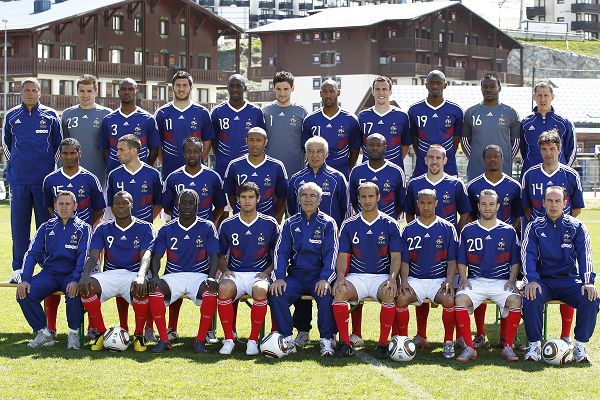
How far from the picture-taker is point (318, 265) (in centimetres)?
980

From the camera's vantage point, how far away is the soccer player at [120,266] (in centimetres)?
956

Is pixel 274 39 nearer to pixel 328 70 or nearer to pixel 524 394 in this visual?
pixel 328 70

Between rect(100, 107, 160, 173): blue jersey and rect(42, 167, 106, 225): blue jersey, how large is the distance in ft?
1.82

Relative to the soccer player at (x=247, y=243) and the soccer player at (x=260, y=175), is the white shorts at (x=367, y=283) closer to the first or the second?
the soccer player at (x=247, y=243)

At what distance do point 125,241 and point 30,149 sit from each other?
2003 mm

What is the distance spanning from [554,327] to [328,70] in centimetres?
6339

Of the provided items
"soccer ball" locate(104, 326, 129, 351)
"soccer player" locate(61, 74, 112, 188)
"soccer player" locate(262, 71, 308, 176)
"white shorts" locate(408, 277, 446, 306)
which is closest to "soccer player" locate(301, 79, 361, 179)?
"soccer player" locate(262, 71, 308, 176)

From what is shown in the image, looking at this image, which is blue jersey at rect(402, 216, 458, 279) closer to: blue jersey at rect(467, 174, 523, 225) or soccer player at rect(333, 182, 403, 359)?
soccer player at rect(333, 182, 403, 359)

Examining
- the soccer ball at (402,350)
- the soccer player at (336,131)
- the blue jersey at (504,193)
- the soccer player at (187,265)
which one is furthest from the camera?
the soccer player at (336,131)

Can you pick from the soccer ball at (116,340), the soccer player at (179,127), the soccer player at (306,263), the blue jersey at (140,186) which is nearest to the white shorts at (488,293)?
the soccer player at (306,263)

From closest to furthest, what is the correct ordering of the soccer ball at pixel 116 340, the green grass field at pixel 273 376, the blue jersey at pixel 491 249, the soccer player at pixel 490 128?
1. the green grass field at pixel 273 376
2. the soccer ball at pixel 116 340
3. the blue jersey at pixel 491 249
4. the soccer player at pixel 490 128

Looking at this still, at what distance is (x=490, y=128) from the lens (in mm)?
10883

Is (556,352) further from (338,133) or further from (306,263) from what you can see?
(338,133)

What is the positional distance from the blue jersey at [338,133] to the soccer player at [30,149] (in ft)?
9.12
